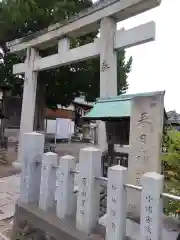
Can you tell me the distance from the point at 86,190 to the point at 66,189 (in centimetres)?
43

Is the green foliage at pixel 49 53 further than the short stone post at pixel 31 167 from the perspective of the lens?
Yes

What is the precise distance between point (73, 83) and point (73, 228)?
38.0 ft

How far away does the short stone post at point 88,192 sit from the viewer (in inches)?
116

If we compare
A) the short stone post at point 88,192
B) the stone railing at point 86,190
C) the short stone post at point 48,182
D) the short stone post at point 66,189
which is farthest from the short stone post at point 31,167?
the short stone post at point 88,192

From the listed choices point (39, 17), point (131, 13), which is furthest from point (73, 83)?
point (131, 13)

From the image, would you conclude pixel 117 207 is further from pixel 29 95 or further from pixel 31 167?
pixel 29 95

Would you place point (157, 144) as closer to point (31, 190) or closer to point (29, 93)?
point (31, 190)

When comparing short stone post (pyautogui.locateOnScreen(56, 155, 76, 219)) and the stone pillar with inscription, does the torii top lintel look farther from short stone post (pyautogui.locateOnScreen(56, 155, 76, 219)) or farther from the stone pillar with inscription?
short stone post (pyautogui.locateOnScreen(56, 155, 76, 219))

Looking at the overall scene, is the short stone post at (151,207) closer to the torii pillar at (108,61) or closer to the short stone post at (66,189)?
the short stone post at (66,189)

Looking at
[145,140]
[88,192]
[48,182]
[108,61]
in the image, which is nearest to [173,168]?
[145,140]

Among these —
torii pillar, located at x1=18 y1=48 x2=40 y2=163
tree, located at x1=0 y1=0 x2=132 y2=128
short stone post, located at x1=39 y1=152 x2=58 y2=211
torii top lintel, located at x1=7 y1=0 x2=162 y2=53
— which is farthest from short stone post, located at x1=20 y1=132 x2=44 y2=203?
tree, located at x1=0 y1=0 x2=132 y2=128

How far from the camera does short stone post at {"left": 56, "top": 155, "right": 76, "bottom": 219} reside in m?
3.31

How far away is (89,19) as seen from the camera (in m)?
7.24

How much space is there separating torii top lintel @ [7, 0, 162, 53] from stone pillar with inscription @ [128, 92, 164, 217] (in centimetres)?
354
